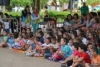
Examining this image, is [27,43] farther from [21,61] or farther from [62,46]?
[62,46]

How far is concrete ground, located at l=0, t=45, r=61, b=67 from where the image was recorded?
8.62 m

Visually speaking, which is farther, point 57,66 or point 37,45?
point 37,45

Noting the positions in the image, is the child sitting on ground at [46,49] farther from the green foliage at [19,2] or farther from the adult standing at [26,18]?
the green foliage at [19,2]

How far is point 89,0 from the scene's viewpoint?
38.4 m

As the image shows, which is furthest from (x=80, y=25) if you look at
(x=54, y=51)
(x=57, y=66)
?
(x=57, y=66)

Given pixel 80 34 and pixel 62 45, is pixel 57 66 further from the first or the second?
pixel 80 34

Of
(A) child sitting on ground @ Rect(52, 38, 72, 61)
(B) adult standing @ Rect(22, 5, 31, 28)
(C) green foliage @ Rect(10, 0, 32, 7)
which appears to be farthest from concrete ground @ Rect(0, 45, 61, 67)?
(C) green foliage @ Rect(10, 0, 32, 7)

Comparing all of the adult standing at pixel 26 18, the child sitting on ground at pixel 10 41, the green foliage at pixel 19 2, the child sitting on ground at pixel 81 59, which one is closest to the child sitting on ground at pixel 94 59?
the child sitting on ground at pixel 81 59

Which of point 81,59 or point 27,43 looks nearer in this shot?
point 81,59

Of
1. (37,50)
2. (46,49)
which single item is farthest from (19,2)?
(46,49)

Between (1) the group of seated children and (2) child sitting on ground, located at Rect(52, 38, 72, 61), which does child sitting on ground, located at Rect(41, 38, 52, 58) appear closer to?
(1) the group of seated children

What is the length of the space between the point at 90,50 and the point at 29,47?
11.2 feet

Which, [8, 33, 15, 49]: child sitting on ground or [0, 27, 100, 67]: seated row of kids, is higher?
[0, 27, 100, 67]: seated row of kids

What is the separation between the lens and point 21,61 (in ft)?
30.4
